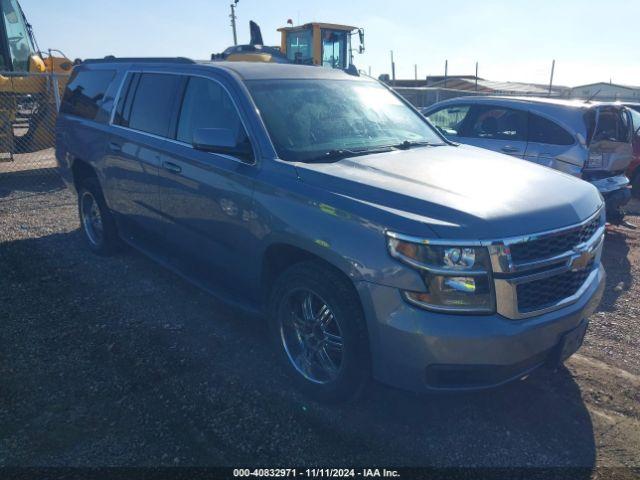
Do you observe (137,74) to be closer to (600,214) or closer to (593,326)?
(600,214)

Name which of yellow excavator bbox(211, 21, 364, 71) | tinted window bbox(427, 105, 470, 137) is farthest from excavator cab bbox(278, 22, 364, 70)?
tinted window bbox(427, 105, 470, 137)

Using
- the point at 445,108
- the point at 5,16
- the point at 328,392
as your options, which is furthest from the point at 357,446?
the point at 5,16

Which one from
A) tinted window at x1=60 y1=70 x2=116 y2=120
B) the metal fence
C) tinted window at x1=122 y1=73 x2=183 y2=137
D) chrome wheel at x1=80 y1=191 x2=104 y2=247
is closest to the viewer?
tinted window at x1=122 y1=73 x2=183 y2=137

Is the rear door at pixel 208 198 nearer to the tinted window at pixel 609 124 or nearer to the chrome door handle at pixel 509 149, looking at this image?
the chrome door handle at pixel 509 149

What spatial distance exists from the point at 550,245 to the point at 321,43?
14.2 metres

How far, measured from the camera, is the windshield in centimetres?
355

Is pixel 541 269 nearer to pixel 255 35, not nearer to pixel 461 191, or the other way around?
pixel 461 191

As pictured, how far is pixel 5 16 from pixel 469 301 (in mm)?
13254

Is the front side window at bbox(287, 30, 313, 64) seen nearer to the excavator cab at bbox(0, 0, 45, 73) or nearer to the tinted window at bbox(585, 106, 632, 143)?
the excavator cab at bbox(0, 0, 45, 73)

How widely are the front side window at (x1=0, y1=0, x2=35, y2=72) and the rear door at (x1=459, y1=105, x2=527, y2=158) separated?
1064 cm

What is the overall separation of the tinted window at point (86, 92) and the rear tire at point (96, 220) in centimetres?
77

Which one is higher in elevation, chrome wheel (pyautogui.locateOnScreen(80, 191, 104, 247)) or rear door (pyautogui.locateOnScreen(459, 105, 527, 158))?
rear door (pyautogui.locateOnScreen(459, 105, 527, 158))

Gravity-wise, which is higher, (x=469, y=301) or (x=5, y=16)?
(x=5, y=16)

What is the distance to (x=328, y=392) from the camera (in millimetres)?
3148
